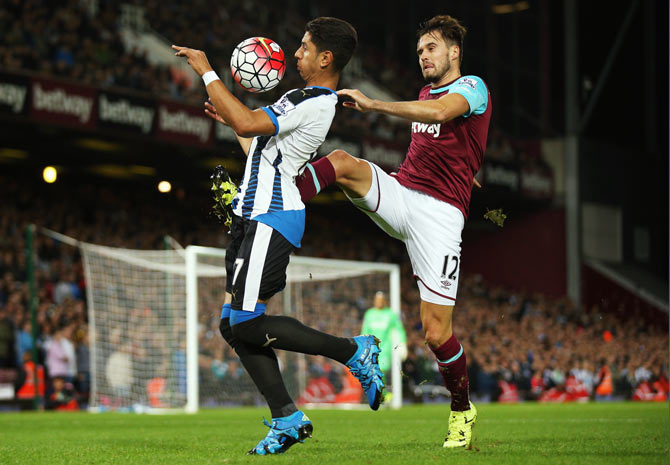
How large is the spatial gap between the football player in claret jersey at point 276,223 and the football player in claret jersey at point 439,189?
0.41m

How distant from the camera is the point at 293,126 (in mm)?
5152

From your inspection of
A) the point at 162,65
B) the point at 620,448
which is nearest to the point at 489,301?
the point at 162,65

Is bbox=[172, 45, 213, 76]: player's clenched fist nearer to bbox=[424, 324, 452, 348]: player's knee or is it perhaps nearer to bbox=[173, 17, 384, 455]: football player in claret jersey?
bbox=[173, 17, 384, 455]: football player in claret jersey

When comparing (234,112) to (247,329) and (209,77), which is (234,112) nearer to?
(209,77)

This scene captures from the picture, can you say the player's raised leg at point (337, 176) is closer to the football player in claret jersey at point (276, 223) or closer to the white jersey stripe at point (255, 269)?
the football player in claret jersey at point (276, 223)

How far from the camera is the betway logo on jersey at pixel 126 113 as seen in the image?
17.5m

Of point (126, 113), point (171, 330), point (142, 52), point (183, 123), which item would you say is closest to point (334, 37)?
point (171, 330)

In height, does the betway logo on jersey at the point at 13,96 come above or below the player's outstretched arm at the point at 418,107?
above

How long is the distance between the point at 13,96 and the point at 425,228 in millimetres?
11533

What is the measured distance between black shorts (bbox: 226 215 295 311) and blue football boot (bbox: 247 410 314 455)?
60 centimetres

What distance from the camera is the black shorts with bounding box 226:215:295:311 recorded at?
5.07 meters

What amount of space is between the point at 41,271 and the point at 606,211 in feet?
63.5

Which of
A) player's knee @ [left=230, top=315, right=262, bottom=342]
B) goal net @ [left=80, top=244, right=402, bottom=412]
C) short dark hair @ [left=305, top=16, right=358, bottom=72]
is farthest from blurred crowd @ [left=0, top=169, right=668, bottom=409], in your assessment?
short dark hair @ [left=305, top=16, right=358, bottom=72]

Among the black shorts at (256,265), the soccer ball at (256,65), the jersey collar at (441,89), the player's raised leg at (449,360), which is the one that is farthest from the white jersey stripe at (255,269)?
the jersey collar at (441,89)
